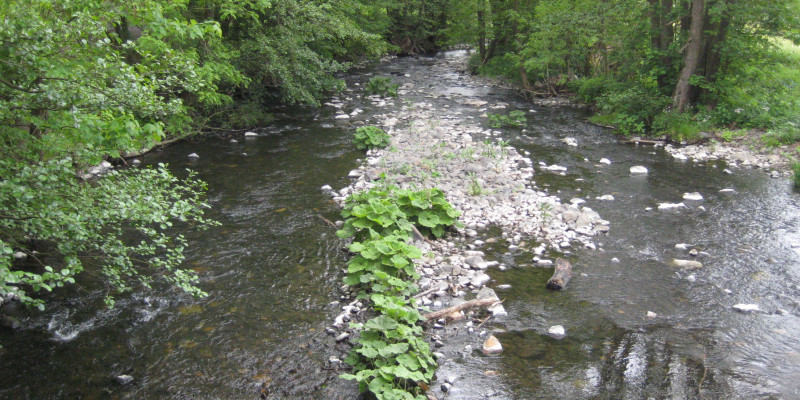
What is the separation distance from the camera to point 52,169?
407cm

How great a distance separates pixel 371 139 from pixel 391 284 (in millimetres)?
7571

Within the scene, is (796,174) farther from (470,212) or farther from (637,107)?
(470,212)

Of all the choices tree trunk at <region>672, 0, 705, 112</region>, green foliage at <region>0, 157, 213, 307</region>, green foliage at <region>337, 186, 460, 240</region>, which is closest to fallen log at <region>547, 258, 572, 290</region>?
green foliage at <region>337, 186, 460, 240</region>

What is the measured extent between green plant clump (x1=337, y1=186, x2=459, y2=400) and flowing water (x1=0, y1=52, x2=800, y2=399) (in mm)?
388

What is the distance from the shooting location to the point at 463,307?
6.46m

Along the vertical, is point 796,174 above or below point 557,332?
below

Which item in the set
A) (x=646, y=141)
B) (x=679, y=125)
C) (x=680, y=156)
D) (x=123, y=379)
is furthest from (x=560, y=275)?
(x=679, y=125)

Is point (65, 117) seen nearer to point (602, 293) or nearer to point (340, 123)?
point (602, 293)

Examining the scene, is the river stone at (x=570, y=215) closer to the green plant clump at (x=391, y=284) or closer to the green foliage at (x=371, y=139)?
the green plant clump at (x=391, y=284)

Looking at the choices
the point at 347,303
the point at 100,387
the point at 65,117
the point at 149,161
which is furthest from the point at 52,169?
the point at 149,161

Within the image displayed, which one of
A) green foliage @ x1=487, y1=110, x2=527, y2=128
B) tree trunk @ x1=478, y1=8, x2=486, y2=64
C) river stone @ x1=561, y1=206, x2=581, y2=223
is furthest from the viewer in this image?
tree trunk @ x1=478, y1=8, x2=486, y2=64

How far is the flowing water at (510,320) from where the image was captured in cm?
518

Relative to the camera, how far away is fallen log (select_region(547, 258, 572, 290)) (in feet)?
23.1

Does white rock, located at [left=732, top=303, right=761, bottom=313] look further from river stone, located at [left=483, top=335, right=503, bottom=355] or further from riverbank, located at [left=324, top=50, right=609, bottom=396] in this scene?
river stone, located at [left=483, top=335, right=503, bottom=355]
